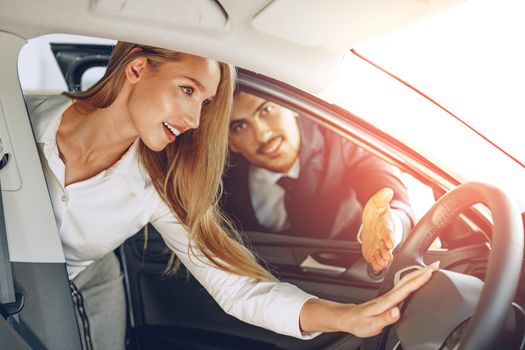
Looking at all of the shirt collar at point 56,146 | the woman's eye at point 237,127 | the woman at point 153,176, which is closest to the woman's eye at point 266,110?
the woman's eye at point 237,127

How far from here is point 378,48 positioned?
1.26 metres

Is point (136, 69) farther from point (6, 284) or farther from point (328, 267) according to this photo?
point (328, 267)

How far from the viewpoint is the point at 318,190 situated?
264 centimetres

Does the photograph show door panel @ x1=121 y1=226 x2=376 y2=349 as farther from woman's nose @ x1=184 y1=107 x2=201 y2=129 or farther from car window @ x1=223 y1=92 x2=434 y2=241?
woman's nose @ x1=184 y1=107 x2=201 y2=129

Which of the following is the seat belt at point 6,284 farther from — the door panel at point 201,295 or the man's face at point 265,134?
the man's face at point 265,134

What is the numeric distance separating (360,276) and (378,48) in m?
0.76

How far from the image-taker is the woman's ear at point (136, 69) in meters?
1.41

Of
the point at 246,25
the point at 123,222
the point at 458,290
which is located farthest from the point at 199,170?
the point at 458,290

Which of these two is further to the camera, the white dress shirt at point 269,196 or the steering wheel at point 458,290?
the white dress shirt at point 269,196

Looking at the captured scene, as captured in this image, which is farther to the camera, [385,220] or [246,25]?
[385,220]

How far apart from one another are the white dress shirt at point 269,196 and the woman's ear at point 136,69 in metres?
1.24

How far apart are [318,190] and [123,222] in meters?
1.21

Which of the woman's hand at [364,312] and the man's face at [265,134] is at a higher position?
the man's face at [265,134]

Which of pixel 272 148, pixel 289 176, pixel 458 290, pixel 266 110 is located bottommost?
pixel 458 290
